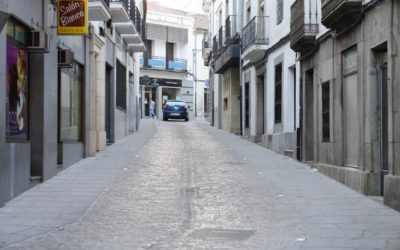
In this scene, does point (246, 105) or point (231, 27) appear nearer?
point (246, 105)

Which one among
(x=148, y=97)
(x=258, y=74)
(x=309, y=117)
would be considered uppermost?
(x=148, y=97)

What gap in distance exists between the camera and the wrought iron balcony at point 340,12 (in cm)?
1181

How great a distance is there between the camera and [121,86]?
25.0 metres

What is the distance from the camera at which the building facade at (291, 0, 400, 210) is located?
10.4m


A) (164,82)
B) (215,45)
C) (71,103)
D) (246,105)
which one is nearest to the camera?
(71,103)

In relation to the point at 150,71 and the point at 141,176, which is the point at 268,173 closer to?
the point at 141,176

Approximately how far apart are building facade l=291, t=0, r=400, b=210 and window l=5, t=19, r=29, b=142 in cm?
621

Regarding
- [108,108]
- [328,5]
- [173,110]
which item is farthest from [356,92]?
[173,110]

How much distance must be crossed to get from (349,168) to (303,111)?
4.17 m

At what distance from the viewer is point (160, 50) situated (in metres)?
50.6

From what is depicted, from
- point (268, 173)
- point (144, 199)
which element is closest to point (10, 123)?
point (144, 199)

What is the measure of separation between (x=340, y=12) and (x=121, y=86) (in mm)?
14134

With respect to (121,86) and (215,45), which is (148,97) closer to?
(215,45)

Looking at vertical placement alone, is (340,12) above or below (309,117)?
above
